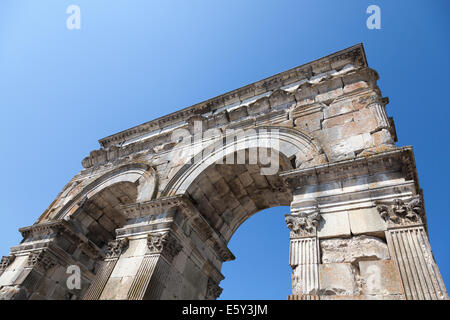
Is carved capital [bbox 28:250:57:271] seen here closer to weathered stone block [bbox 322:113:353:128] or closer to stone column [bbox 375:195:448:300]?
weathered stone block [bbox 322:113:353:128]

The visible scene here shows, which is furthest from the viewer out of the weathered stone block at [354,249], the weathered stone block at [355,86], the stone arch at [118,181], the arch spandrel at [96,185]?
the arch spandrel at [96,185]

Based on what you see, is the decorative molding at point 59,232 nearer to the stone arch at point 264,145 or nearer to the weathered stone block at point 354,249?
the stone arch at point 264,145

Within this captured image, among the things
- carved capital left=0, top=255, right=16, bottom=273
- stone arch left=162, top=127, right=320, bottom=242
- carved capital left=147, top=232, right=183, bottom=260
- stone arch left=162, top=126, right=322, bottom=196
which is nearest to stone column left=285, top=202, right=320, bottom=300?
stone arch left=162, top=126, right=322, bottom=196

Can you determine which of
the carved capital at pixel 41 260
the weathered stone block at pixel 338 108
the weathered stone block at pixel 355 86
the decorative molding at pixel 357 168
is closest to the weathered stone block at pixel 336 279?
the decorative molding at pixel 357 168

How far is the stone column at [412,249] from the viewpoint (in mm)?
3504

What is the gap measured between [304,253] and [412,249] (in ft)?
5.04

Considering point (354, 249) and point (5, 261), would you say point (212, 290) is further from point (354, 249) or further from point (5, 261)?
point (5, 261)

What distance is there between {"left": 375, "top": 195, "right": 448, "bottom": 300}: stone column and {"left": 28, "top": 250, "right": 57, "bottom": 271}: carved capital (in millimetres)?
9336

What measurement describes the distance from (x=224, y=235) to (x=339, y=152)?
476 centimetres

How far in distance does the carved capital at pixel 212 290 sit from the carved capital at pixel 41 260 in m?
5.10

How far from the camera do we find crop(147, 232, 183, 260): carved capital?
20.7 ft

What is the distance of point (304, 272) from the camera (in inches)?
169

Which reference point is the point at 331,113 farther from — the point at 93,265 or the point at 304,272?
the point at 93,265
